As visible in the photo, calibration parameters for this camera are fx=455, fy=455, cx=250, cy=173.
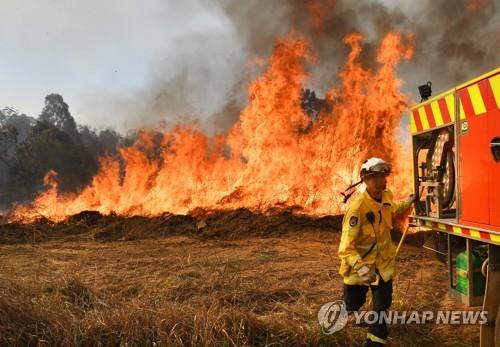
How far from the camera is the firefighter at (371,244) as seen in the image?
3936mm

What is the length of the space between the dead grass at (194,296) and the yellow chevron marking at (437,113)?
2166 mm

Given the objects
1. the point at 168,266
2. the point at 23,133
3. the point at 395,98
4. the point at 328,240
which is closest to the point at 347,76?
the point at 395,98

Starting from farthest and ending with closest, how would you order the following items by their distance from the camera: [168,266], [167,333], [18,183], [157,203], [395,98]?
1. [18,183]
2. [157,203]
3. [395,98]
4. [168,266]
5. [167,333]

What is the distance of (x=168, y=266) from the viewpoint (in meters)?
8.80

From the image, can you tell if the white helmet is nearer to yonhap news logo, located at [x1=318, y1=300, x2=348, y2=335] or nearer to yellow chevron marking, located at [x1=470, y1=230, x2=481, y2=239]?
yellow chevron marking, located at [x1=470, y1=230, x2=481, y2=239]

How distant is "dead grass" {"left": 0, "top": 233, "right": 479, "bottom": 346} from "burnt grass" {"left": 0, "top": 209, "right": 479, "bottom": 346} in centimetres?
1

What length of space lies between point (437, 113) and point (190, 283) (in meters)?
4.31

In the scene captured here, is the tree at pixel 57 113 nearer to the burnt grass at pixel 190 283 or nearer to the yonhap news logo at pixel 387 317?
the burnt grass at pixel 190 283

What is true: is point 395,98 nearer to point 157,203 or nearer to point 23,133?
point 157,203

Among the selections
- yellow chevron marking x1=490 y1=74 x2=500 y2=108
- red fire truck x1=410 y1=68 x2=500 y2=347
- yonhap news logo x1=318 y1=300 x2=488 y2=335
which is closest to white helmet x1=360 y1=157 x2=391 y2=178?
red fire truck x1=410 y1=68 x2=500 y2=347

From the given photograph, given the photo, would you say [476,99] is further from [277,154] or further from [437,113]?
[277,154]

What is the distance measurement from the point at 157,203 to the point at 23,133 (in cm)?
6241

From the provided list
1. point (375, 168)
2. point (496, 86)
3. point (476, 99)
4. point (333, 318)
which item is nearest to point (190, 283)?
point (333, 318)

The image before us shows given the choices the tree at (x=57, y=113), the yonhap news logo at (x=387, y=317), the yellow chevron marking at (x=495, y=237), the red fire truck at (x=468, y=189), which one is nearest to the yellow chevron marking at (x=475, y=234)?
the red fire truck at (x=468, y=189)
